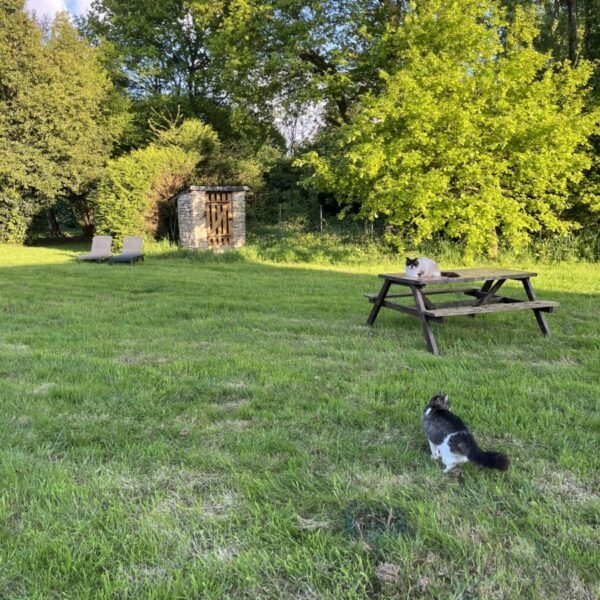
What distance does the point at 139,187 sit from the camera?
623 inches

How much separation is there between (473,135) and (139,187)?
9.95m

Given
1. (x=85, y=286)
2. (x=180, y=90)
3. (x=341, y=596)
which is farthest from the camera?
(x=180, y=90)

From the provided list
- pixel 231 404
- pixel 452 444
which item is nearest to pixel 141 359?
pixel 231 404

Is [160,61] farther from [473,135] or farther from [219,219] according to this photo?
[473,135]

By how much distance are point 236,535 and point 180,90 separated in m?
26.1

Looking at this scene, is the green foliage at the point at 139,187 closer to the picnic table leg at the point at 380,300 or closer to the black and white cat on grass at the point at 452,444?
the picnic table leg at the point at 380,300

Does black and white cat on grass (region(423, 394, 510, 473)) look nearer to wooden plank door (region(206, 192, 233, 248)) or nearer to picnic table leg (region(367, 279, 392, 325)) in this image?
picnic table leg (region(367, 279, 392, 325))

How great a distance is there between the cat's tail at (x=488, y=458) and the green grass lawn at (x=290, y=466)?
0.33ft

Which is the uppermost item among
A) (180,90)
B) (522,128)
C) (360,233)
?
(180,90)

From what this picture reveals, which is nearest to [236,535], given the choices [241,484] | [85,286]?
[241,484]

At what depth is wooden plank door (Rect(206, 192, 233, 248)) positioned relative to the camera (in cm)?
1625

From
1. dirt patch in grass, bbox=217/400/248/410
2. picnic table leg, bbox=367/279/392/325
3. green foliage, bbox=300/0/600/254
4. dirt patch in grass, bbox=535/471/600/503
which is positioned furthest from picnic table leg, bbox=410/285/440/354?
green foliage, bbox=300/0/600/254

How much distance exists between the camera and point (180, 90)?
24891mm

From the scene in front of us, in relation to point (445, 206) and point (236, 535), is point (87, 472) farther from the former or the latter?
point (445, 206)
